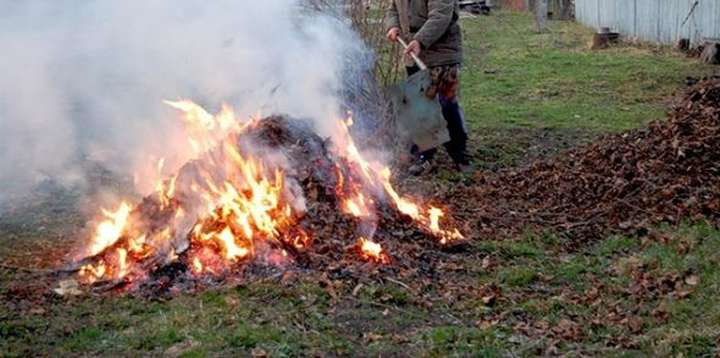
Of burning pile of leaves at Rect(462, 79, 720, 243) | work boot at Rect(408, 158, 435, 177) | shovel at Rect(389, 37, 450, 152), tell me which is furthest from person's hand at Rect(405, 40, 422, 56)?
burning pile of leaves at Rect(462, 79, 720, 243)

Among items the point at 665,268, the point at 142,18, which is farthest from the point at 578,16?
the point at 665,268

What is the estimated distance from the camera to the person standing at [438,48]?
8.22 meters

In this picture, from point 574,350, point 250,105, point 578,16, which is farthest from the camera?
point 578,16

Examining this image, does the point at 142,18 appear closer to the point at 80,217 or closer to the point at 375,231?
the point at 80,217

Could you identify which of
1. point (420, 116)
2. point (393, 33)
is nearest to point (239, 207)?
point (420, 116)

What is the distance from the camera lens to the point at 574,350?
177 inches

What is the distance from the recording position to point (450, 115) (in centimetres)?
853

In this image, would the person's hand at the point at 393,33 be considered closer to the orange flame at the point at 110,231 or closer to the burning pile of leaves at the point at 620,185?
the burning pile of leaves at the point at 620,185

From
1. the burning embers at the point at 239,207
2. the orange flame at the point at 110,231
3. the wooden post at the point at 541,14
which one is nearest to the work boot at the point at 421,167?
the burning embers at the point at 239,207

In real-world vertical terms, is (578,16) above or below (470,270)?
below

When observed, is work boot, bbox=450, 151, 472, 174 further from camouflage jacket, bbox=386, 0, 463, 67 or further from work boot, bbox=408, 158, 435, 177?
camouflage jacket, bbox=386, 0, 463, 67

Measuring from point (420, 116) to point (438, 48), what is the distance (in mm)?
A: 621

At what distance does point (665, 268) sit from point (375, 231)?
1.76 m

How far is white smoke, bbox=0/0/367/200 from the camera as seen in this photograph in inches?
273
